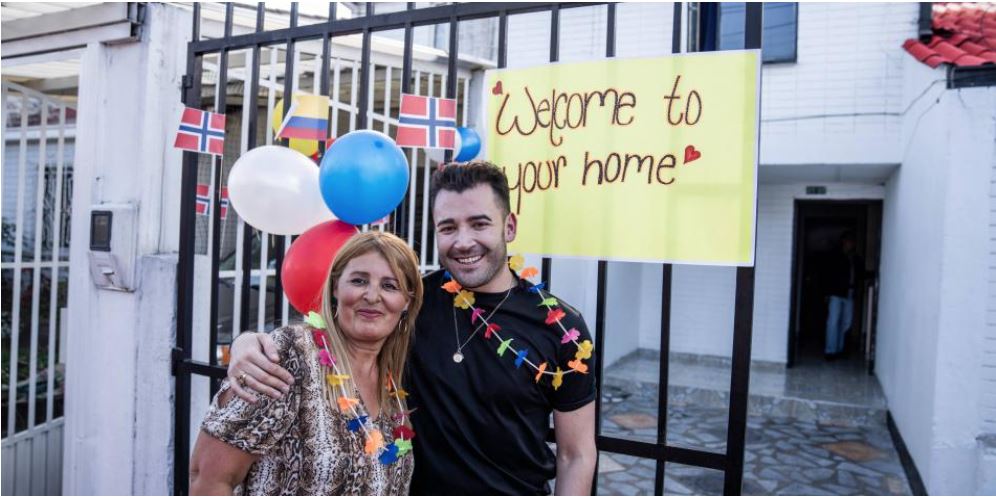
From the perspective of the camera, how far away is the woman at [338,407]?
1633mm

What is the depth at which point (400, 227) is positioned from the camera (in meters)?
2.78

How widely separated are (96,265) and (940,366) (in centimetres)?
547

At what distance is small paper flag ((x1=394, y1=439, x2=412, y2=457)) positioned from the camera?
1.79 metres

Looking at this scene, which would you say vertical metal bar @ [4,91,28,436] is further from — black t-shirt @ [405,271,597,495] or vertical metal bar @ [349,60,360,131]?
black t-shirt @ [405,271,597,495]

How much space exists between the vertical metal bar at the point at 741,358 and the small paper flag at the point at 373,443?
105cm

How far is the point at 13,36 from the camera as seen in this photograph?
372 cm

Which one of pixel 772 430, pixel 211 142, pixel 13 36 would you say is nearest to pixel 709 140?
pixel 211 142

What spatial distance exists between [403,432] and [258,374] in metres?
0.44

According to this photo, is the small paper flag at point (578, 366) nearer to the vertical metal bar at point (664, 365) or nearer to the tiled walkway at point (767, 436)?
the vertical metal bar at point (664, 365)

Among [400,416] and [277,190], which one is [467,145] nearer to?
[277,190]

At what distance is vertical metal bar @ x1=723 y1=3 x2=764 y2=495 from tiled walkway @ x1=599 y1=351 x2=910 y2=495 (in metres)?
1.99

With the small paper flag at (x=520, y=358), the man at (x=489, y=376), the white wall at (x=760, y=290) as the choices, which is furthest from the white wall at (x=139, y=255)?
the white wall at (x=760, y=290)

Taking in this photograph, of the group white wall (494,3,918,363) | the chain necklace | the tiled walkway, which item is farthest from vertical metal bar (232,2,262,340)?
white wall (494,3,918,363)

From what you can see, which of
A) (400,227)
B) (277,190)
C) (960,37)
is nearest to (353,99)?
(400,227)
